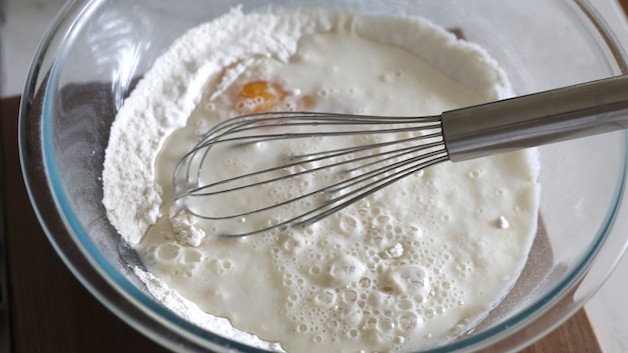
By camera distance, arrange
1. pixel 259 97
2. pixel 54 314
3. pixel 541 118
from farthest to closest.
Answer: pixel 259 97
pixel 54 314
pixel 541 118

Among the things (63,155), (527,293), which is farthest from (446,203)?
(63,155)

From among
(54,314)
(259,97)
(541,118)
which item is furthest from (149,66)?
(541,118)

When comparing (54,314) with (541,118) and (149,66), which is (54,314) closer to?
(149,66)

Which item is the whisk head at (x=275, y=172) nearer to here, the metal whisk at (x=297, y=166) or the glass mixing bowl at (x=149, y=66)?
the metal whisk at (x=297, y=166)

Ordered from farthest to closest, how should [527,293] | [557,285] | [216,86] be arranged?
[216,86] < [527,293] < [557,285]

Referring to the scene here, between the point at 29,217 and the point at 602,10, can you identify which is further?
the point at 602,10

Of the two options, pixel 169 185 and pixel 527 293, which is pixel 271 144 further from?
pixel 527 293
